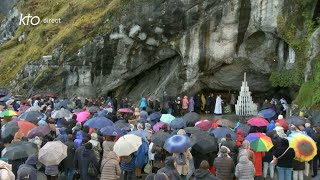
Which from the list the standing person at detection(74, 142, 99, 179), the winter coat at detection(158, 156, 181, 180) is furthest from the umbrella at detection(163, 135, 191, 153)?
the standing person at detection(74, 142, 99, 179)

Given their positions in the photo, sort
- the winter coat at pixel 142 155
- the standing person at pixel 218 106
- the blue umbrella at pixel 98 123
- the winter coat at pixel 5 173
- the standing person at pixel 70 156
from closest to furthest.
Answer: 1. the winter coat at pixel 5 173
2. the standing person at pixel 70 156
3. the winter coat at pixel 142 155
4. the blue umbrella at pixel 98 123
5. the standing person at pixel 218 106

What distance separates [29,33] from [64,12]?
5349 mm

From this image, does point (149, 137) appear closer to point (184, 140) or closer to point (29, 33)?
point (184, 140)

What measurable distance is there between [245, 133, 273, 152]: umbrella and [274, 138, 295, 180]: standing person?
330mm

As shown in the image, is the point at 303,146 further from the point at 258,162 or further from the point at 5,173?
the point at 5,173

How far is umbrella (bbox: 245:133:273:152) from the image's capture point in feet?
45.2

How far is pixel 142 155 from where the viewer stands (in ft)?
49.7

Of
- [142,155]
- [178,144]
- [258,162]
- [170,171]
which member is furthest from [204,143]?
[170,171]

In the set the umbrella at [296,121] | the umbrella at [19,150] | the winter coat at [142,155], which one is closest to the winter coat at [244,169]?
the winter coat at [142,155]

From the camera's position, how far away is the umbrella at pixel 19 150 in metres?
12.4

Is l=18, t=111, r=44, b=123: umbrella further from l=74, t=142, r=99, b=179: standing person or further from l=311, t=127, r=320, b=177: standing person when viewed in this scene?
l=311, t=127, r=320, b=177: standing person

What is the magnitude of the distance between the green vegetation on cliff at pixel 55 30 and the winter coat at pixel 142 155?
57.0 ft

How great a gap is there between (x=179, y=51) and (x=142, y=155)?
16.1 m

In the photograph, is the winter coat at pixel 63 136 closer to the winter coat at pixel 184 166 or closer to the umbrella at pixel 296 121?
the winter coat at pixel 184 166
